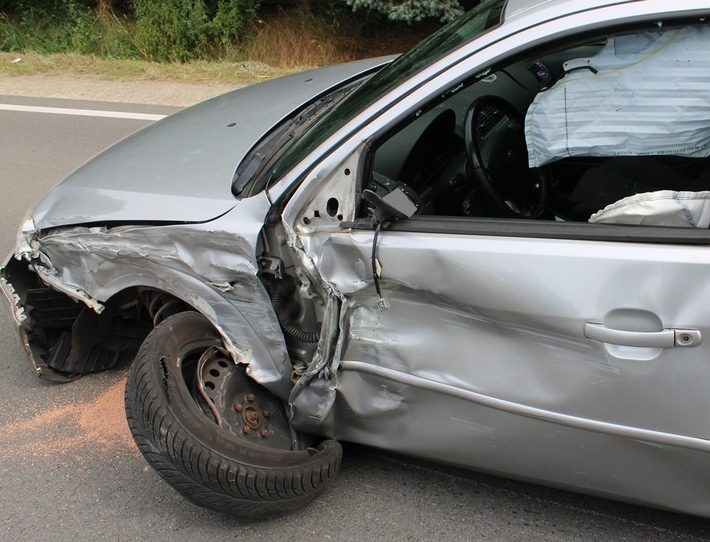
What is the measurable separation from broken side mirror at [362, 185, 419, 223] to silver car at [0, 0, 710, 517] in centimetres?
Result: 1

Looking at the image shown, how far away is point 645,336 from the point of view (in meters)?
1.99

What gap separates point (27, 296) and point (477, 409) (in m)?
1.96

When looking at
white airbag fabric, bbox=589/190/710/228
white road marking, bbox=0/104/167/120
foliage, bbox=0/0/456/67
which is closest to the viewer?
white airbag fabric, bbox=589/190/710/228

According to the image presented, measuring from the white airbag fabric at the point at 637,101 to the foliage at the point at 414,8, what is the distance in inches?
237

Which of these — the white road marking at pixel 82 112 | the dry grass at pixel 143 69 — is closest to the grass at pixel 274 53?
the dry grass at pixel 143 69

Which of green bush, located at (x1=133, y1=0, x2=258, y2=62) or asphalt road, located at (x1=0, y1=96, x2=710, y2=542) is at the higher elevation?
green bush, located at (x1=133, y1=0, x2=258, y2=62)

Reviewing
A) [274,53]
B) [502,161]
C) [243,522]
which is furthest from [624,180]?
[274,53]

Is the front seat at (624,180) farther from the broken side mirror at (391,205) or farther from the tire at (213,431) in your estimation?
the tire at (213,431)

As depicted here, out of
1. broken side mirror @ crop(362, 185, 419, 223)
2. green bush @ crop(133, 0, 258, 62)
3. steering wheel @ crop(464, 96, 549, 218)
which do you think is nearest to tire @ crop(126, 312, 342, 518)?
broken side mirror @ crop(362, 185, 419, 223)

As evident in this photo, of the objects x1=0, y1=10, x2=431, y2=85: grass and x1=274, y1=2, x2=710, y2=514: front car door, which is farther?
x1=0, y1=10, x2=431, y2=85: grass

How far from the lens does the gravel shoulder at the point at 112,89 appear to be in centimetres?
764

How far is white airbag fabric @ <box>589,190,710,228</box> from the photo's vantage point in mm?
2102

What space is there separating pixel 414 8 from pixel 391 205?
639cm

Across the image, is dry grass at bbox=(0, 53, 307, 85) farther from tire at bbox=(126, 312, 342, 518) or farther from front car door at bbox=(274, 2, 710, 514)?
front car door at bbox=(274, 2, 710, 514)
